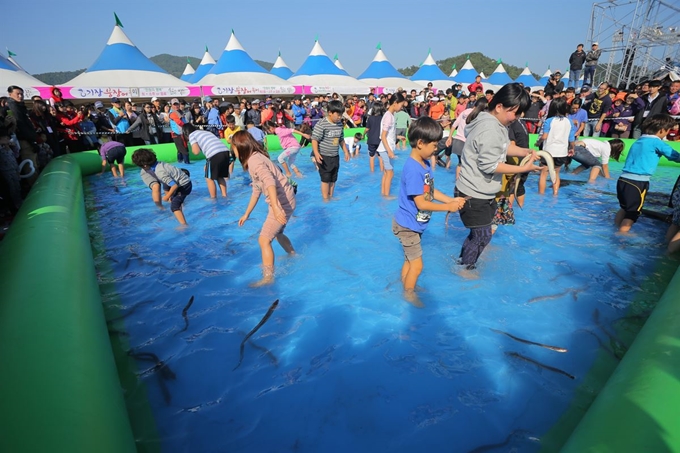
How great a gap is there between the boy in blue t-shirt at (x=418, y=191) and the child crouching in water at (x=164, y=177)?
363cm

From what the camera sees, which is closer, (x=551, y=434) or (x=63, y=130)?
(x=551, y=434)

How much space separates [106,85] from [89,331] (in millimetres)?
18348

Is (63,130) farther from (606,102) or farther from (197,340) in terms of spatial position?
(606,102)

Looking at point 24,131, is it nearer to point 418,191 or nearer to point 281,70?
point 418,191

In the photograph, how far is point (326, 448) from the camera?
2166 millimetres

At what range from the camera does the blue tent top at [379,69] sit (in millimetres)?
27094

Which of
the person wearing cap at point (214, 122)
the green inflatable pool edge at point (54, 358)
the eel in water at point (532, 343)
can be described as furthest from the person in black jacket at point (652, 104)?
the person wearing cap at point (214, 122)

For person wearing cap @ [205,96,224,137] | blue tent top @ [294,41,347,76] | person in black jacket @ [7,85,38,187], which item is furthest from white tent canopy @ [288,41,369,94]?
person in black jacket @ [7,85,38,187]

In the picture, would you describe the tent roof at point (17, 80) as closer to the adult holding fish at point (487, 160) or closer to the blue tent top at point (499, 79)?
the adult holding fish at point (487, 160)

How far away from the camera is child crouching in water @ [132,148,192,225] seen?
5145mm

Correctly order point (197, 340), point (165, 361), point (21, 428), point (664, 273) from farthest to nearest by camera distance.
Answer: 1. point (664, 273)
2. point (197, 340)
3. point (165, 361)
4. point (21, 428)

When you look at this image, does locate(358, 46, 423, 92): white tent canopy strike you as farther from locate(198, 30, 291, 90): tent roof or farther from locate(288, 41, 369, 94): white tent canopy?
locate(198, 30, 291, 90): tent roof

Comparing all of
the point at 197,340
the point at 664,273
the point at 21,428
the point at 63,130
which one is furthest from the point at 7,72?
the point at 664,273

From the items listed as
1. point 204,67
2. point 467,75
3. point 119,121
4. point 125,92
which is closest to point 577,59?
point 119,121
